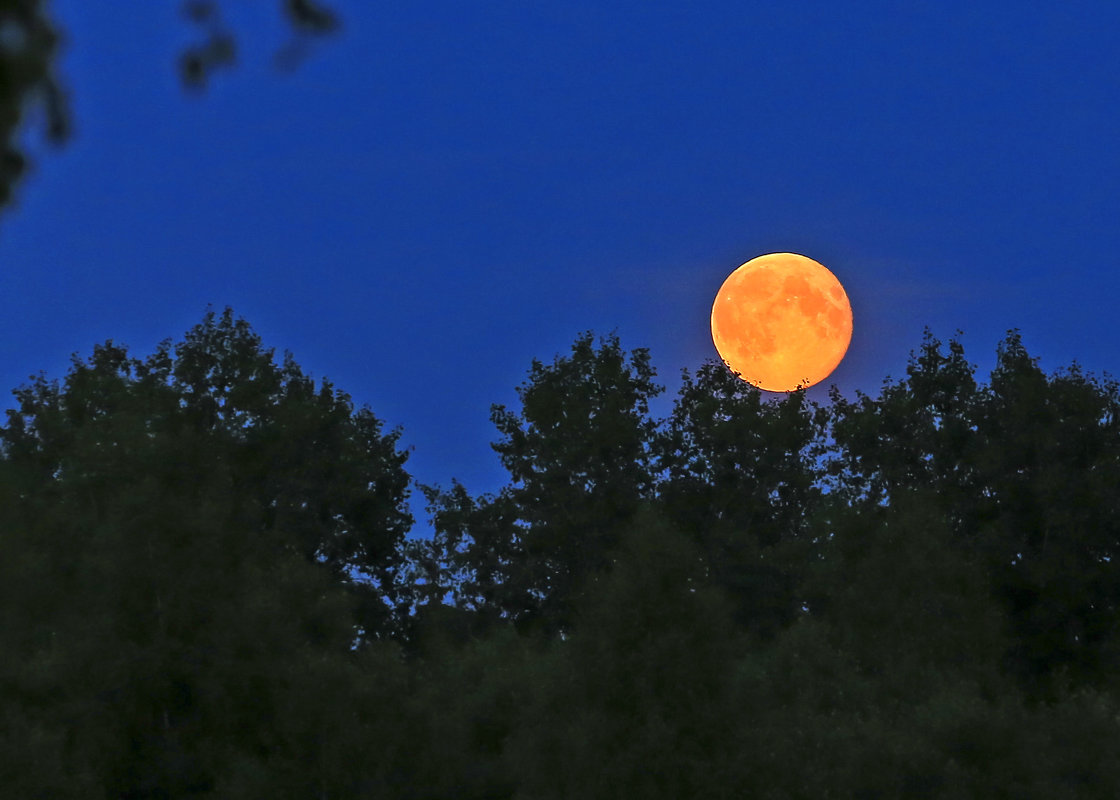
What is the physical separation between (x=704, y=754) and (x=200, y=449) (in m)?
35.9

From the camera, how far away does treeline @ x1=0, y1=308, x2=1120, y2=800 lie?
50.5m

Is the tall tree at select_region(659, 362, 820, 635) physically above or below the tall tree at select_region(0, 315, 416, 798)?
above

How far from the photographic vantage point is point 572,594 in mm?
84188

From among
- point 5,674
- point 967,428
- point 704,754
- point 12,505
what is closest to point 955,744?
point 704,754

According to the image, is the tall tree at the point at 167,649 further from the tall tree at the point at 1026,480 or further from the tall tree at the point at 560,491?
the tall tree at the point at 1026,480

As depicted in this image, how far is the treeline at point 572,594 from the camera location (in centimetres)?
5050

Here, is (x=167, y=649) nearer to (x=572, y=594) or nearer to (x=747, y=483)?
(x=572, y=594)

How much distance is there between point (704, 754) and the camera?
163 feet

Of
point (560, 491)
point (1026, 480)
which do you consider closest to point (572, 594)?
point (560, 491)

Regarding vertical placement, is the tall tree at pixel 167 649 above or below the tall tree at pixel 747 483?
below

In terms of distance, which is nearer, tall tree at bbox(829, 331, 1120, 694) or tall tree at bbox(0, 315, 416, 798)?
tall tree at bbox(0, 315, 416, 798)

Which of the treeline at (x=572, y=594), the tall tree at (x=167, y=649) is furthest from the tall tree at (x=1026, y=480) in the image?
the tall tree at (x=167, y=649)

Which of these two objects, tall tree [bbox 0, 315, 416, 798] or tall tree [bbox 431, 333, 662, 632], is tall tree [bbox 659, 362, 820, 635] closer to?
tall tree [bbox 431, 333, 662, 632]

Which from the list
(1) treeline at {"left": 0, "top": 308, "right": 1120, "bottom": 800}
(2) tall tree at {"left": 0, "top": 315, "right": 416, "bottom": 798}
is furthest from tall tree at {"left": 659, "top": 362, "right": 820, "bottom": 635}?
(2) tall tree at {"left": 0, "top": 315, "right": 416, "bottom": 798}
